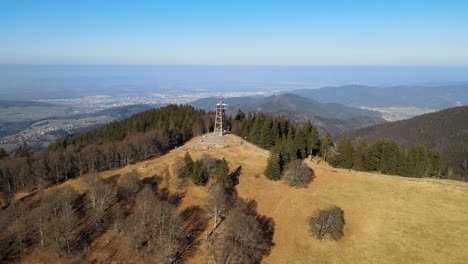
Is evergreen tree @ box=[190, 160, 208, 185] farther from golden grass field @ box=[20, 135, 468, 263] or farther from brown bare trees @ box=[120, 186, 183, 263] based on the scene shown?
brown bare trees @ box=[120, 186, 183, 263]

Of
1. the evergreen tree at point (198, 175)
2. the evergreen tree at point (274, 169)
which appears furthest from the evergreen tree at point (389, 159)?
the evergreen tree at point (198, 175)

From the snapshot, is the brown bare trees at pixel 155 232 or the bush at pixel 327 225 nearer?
the brown bare trees at pixel 155 232

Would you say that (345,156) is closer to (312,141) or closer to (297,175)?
(312,141)

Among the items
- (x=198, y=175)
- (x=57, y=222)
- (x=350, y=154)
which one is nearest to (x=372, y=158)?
(x=350, y=154)

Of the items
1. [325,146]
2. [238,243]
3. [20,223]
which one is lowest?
[20,223]

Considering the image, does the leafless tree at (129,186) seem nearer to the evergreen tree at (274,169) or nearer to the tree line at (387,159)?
the evergreen tree at (274,169)

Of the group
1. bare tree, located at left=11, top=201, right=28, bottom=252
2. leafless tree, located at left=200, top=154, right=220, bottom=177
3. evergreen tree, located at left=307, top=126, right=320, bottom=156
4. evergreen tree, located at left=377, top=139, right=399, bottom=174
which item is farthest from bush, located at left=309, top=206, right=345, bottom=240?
bare tree, located at left=11, top=201, right=28, bottom=252
